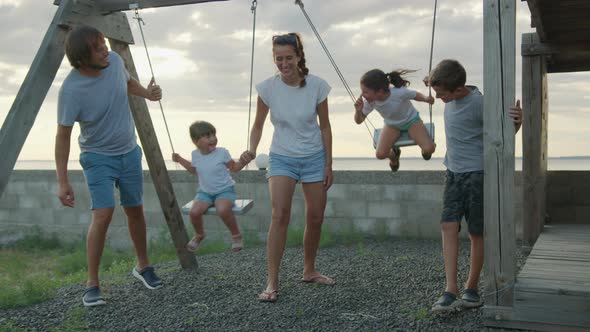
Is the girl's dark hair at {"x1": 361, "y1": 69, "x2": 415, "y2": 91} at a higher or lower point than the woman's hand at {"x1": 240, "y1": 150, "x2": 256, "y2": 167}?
higher

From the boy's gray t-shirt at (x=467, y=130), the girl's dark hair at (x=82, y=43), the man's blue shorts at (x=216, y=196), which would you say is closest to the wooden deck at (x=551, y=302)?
the boy's gray t-shirt at (x=467, y=130)

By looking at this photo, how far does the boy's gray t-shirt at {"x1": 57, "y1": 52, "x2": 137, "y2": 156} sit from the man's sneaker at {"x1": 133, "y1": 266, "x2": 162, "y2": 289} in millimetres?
1205

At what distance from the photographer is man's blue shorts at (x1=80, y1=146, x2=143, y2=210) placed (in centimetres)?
468

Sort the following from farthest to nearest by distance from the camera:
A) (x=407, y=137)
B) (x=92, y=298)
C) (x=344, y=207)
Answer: (x=344, y=207) < (x=407, y=137) < (x=92, y=298)

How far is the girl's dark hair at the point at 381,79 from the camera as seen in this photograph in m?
5.18

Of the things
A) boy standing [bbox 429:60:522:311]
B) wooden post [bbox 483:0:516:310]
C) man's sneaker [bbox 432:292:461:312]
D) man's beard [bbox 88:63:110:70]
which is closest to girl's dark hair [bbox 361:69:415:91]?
boy standing [bbox 429:60:522:311]

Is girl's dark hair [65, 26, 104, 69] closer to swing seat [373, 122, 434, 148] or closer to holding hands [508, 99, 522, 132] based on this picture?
swing seat [373, 122, 434, 148]

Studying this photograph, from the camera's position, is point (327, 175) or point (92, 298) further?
point (92, 298)

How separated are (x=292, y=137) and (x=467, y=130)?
1.17 m

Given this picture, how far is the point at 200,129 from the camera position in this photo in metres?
5.96

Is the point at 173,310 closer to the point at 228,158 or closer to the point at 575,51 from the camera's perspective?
the point at 228,158

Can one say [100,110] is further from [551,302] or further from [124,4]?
[551,302]

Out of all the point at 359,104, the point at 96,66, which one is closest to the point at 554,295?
the point at 359,104

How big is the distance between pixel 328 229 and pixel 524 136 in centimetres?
295
